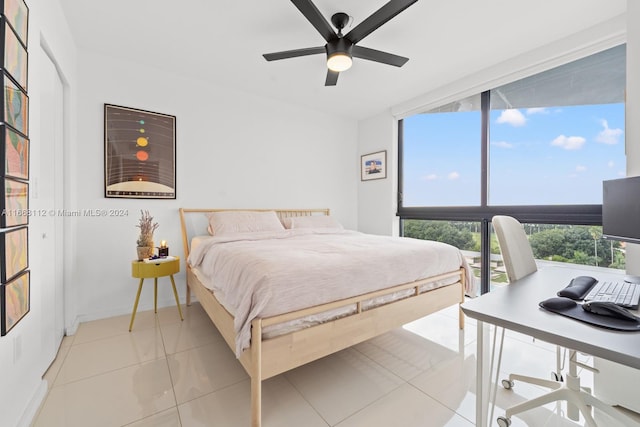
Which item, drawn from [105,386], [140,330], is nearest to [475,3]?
[105,386]

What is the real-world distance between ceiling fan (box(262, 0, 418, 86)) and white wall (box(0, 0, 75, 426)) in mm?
1432

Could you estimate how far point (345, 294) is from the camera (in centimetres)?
162

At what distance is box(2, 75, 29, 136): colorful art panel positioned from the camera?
1186 millimetres

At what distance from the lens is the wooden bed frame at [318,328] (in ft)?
4.34

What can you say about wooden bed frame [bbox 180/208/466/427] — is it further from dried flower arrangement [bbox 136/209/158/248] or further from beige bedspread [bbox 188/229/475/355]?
dried flower arrangement [bbox 136/209/158/248]

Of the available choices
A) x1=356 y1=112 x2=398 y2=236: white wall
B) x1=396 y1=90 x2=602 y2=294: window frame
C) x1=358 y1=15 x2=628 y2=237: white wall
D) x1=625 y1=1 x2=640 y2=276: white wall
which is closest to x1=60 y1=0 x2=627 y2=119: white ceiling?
x1=358 y1=15 x2=628 y2=237: white wall

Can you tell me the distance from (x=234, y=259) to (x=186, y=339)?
1.03 meters

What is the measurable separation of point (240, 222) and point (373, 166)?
2357mm

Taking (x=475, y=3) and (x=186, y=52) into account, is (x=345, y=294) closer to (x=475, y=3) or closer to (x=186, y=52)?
Result: (x=475, y=3)

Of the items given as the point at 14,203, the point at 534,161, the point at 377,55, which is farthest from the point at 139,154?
the point at 534,161

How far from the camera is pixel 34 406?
55.7 inches

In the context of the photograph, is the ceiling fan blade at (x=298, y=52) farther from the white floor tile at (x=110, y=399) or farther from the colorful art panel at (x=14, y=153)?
the white floor tile at (x=110, y=399)

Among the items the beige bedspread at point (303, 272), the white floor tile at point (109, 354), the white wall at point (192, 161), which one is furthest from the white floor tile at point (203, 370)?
the white wall at point (192, 161)

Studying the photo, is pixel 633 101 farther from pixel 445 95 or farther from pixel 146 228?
pixel 146 228
